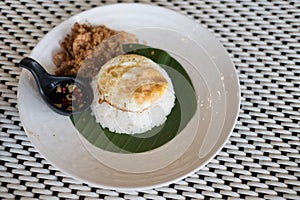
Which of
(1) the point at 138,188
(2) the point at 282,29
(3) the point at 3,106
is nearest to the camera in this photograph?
(1) the point at 138,188

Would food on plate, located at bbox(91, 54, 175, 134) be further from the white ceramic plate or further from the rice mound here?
the white ceramic plate

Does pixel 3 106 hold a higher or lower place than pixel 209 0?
lower

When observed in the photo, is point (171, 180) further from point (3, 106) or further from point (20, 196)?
point (3, 106)

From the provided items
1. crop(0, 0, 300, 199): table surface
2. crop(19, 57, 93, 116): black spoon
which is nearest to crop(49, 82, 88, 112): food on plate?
crop(19, 57, 93, 116): black spoon

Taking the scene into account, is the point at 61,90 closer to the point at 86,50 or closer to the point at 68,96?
the point at 68,96

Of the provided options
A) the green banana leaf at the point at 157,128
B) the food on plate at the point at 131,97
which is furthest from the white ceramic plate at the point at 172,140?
the food on plate at the point at 131,97

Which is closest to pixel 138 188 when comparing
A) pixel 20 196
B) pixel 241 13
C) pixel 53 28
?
Answer: pixel 20 196
